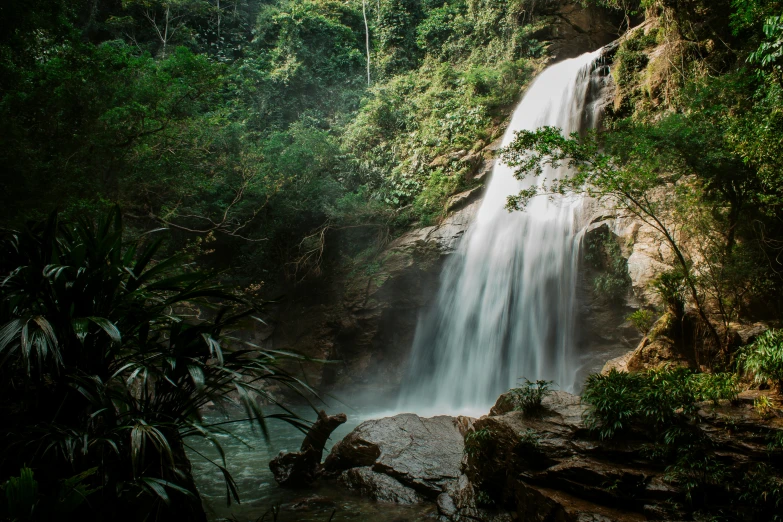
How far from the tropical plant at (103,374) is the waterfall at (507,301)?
10.0m

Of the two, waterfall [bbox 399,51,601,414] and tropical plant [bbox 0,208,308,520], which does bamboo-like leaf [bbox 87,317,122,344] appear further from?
waterfall [bbox 399,51,601,414]

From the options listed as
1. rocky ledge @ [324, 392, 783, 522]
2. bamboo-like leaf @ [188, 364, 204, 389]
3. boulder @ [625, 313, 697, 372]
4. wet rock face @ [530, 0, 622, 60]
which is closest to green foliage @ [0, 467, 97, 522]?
bamboo-like leaf @ [188, 364, 204, 389]

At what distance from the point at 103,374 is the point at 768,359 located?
7122 mm

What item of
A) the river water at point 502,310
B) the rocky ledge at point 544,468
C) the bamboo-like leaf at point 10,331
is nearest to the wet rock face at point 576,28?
the river water at point 502,310

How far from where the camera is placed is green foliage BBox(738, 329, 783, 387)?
5637mm

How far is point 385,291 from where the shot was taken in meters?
15.6

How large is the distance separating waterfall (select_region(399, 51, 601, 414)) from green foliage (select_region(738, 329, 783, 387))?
6.13 metres

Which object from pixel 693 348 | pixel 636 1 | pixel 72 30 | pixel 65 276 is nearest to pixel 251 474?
Answer: pixel 65 276

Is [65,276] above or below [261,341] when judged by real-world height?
above

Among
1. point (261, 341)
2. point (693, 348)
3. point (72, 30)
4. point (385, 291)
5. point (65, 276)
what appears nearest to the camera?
point (65, 276)

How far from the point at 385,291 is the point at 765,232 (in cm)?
1019

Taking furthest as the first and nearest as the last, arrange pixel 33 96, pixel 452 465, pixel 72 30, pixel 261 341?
pixel 261 341 < pixel 72 30 < pixel 33 96 < pixel 452 465

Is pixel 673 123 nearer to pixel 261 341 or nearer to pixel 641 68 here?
pixel 641 68

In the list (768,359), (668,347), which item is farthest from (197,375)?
(668,347)
